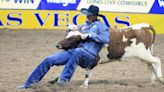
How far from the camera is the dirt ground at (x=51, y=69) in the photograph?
9.41 m

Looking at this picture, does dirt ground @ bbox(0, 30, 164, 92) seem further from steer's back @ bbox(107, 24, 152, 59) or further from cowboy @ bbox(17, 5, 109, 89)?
steer's back @ bbox(107, 24, 152, 59)

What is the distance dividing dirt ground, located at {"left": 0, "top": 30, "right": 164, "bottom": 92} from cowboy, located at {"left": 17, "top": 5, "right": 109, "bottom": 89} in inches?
7.6

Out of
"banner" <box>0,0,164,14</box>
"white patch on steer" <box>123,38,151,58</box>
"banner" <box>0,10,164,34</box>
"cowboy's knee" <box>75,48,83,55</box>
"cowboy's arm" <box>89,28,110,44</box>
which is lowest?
"banner" <box>0,10,164,34</box>

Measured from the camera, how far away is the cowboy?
907 centimetres

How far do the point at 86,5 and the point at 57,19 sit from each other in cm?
121

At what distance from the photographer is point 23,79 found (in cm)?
1077

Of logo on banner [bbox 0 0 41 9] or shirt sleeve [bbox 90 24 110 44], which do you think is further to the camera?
logo on banner [bbox 0 0 41 9]

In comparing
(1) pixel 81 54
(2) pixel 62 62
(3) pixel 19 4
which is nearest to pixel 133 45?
(1) pixel 81 54

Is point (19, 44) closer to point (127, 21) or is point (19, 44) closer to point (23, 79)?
point (127, 21)

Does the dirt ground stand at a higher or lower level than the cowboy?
lower

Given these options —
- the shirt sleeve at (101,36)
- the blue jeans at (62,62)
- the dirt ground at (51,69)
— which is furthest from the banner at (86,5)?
the blue jeans at (62,62)

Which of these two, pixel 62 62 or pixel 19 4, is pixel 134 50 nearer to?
pixel 62 62

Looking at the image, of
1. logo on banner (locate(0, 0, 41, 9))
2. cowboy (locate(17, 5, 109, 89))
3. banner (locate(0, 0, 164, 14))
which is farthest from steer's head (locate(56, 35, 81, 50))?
logo on banner (locate(0, 0, 41, 9))

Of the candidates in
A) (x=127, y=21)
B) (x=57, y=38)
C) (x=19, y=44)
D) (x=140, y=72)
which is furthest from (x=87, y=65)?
(x=127, y=21)
